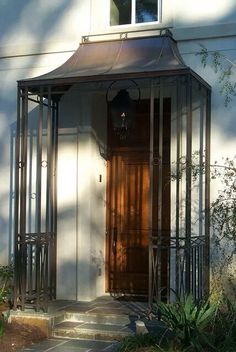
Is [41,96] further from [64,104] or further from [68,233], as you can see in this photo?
[68,233]

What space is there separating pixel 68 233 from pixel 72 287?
0.80 m

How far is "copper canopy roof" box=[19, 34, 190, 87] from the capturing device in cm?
746

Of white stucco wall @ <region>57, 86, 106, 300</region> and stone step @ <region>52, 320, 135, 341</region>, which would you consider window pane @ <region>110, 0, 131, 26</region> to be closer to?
white stucco wall @ <region>57, 86, 106, 300</region>

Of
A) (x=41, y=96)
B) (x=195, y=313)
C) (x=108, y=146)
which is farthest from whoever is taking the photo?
(x=108, y=146)

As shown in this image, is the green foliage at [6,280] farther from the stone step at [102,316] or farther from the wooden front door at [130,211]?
the wooden front door at [130,211]

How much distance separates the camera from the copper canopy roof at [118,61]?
7.46 meters

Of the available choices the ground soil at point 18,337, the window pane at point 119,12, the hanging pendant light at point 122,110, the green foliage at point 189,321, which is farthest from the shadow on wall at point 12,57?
the green foliage at point 189,321

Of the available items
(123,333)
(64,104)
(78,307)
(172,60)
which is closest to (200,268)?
(123,333)

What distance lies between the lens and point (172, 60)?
7719mm

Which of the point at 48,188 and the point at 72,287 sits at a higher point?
the point at 48,188

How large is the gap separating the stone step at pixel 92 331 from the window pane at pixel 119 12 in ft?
14.7

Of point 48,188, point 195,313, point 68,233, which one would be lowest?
point 195,313

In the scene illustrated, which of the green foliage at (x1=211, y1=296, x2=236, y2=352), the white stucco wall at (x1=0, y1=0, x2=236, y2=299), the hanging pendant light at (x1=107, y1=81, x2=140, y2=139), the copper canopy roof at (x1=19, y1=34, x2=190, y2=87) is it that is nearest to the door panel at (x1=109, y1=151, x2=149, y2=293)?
the white stucco wall at (x1=0, y1=0, x2=236, y2=299)

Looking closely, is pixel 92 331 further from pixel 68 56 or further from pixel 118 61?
pixel 68 56
